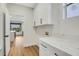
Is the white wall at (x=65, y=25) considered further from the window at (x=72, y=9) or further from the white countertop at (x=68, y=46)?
the white countertop at (x=68, y=46)

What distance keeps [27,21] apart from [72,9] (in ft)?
4.06

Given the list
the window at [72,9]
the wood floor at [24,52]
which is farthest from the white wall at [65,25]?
the wood floor at [24,52]

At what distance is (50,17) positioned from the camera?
81.8 inches

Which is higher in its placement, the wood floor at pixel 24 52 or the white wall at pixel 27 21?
the white wall at pixel 27 21

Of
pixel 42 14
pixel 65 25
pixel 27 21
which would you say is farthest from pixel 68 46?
pixel 27 21

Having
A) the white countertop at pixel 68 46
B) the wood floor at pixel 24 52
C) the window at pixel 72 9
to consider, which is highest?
the window at pixel 72 9

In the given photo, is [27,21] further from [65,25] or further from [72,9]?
[72,9]

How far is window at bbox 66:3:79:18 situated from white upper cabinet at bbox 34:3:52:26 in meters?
0.39

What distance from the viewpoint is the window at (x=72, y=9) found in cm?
163

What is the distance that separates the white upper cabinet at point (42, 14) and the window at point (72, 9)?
39cm

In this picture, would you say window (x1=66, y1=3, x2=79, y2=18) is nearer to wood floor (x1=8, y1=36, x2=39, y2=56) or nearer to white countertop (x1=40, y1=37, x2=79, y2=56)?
white countertop (x1=40, y1=37, x2=79, y2=56)

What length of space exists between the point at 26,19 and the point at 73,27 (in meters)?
1.29

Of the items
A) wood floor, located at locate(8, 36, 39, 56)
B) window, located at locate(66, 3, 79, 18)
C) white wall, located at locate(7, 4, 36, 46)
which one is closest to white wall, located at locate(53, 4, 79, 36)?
window, located at locate(66, 3, 79, 18)

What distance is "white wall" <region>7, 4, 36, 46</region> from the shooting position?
88.0 inches
